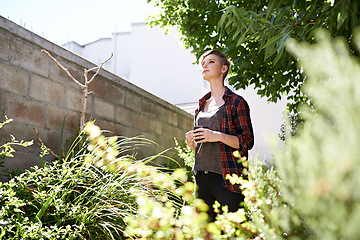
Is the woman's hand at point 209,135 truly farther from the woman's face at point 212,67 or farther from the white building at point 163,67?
the white building at point 163,67

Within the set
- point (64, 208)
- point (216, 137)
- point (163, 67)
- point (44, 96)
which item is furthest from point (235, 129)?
point (163, 67)

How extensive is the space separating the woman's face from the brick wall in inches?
52.5

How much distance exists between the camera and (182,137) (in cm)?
518

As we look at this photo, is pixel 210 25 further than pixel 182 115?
No

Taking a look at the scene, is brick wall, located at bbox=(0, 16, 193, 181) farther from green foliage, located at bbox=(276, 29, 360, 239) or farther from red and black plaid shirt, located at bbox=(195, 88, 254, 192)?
green foliage, located at bbox=(276, 29, 360, 239)

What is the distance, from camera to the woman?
69.1 inches

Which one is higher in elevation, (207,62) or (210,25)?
(210,25)

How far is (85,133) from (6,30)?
36.6 inches

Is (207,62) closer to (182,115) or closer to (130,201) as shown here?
(130,201)

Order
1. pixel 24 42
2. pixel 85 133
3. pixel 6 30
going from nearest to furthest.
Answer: pixel 6 30 < pixel 24 42 < pixel 85 133

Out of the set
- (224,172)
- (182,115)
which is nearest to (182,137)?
(182,115)

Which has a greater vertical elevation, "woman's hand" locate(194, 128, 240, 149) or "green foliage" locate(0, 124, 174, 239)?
"woman's hand" locate(194, 128, 240, 149)

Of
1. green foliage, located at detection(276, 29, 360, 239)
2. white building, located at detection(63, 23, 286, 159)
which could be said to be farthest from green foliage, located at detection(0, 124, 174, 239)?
white building, located at detection(63, 23, 286, 159)

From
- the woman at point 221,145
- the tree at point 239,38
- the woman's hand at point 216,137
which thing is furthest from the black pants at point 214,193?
the tree at point 239,38
